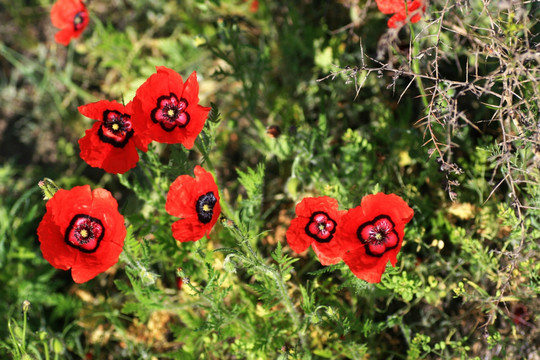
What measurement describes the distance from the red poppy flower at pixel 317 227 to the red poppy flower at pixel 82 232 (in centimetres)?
74

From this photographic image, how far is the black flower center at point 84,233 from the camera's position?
210 centimetres

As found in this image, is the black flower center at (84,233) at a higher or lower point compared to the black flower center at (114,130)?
lower

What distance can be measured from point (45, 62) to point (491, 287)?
13.7ft

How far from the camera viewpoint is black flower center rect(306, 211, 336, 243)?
2.06 m

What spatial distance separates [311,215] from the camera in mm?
2115

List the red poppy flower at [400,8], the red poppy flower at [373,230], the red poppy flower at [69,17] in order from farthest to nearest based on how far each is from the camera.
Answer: the red poppy flower at [69,17], the red poppy flower at [400,8], the red poppy flower at [373,230]

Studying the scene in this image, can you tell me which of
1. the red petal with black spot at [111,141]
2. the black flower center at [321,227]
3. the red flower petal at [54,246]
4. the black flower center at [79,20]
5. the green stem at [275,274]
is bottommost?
the green stem at [275,274]

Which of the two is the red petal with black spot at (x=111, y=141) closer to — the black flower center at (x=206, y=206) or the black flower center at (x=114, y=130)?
the black flower center at (x=114, y=130)

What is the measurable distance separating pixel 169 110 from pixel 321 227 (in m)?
0.85

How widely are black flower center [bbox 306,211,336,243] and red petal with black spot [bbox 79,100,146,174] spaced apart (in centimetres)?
82

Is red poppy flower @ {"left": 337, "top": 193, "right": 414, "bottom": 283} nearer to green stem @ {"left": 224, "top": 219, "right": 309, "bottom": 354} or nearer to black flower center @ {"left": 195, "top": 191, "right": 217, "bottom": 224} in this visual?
green stem @ {"left": 224, "top": 219, "right": 309, "bottom": 354}

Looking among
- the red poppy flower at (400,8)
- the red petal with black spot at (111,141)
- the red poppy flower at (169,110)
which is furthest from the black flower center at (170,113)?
the red poppy flower at (400,8)

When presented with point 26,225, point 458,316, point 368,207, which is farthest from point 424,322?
point 26,225

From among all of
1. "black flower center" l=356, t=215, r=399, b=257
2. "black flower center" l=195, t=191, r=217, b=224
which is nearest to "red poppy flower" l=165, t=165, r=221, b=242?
"black flower center" l=195, t=191, r=217, b=224
